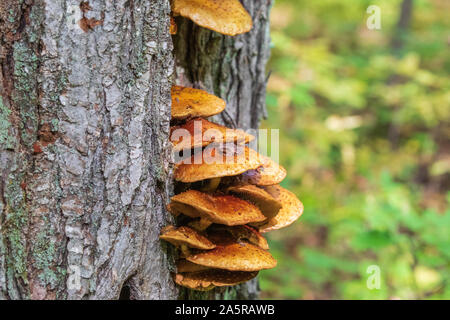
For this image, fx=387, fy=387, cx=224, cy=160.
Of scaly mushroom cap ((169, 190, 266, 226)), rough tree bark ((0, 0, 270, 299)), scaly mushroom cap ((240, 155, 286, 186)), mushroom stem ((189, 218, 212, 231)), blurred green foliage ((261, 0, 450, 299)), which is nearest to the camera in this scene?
rough tree bark ((0, 0, 270, 299))

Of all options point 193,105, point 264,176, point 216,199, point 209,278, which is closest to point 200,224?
point 216,199

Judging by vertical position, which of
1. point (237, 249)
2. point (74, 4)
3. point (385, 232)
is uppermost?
point (74, 4)

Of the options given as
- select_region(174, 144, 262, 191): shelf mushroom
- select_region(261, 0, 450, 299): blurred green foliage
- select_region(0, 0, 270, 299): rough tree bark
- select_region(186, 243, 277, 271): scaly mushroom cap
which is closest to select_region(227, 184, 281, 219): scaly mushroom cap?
select_region(174, 144, 262, 191): shelf mushroom

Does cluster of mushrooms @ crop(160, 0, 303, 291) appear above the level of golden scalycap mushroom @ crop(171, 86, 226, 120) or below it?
below

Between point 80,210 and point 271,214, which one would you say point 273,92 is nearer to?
point 271,214

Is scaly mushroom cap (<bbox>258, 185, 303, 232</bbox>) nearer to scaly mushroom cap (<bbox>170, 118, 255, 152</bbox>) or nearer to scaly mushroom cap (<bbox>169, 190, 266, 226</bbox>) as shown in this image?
scaly mushroom cap (<bbox>169, 190, 266, 226</bbox>)
